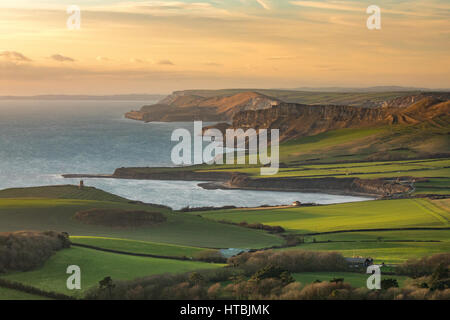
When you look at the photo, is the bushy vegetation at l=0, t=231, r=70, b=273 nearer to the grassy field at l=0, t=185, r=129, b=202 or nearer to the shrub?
the shrub

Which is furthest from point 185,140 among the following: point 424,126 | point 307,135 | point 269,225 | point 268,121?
point 269,225

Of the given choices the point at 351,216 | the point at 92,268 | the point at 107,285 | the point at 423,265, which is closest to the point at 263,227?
the point at 351,216

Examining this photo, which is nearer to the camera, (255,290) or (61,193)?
(255,290)

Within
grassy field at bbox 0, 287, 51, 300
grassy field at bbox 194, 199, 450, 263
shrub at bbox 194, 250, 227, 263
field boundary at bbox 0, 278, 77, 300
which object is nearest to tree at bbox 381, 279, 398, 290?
grassy field at bbox 194, 199, 450, 263

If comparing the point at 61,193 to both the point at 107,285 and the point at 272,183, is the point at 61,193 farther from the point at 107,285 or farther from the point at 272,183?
the point at 107,285

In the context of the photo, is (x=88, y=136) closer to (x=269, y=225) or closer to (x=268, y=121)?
(x=268, y=121)

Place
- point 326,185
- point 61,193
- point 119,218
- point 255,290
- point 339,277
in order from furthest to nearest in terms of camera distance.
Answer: point 326,185
point 61,193
point 119,218
point 339,277
point 255,290
